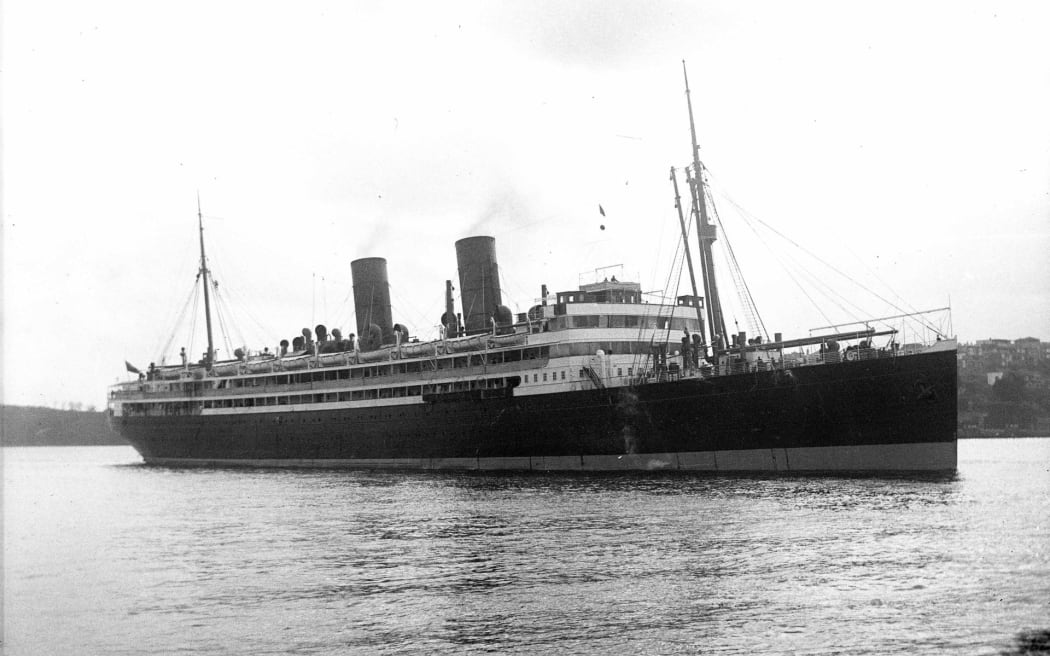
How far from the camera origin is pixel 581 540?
22.8 meters

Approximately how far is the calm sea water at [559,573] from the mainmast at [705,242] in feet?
38.3

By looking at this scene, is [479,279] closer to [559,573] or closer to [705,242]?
[705,242]

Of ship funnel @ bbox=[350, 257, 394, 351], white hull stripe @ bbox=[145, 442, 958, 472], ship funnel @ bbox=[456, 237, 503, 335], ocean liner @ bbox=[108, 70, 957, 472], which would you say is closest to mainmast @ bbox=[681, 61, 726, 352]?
Answer: ocean liner @ bbox=[108, 70, 957, 472]

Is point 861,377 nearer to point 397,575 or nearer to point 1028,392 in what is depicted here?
point 397,575

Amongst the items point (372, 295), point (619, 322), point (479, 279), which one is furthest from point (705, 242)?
point (372, 295)

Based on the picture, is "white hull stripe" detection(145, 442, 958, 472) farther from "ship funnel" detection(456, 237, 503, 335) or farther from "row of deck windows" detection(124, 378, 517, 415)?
"ship funnel" detection(456, 237, 503, 335)

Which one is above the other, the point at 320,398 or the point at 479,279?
the point at 479,279

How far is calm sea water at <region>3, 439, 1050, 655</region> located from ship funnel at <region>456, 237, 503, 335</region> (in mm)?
20735

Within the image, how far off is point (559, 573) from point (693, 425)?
73.2 ft

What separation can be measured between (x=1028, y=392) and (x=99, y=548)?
78260 millimetres

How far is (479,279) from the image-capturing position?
179ft

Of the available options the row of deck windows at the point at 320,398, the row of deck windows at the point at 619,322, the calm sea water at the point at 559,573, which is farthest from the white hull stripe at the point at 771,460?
the row of deck windows at the point at 619,322

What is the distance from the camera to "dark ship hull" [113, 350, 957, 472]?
118ft

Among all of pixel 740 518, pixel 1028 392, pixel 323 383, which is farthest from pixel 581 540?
pixel 1028 392
